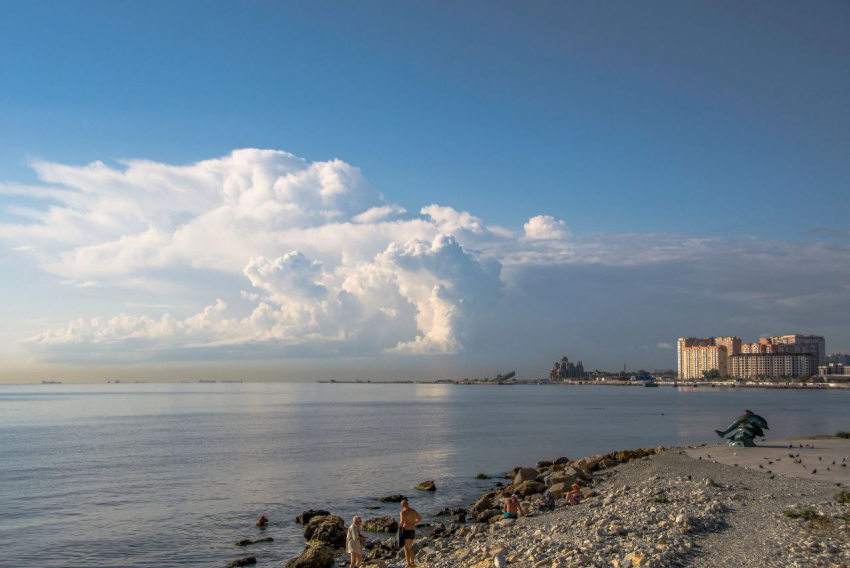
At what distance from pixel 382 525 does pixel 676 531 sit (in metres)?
13.3

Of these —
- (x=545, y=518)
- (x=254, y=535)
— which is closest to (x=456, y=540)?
(x=545, y=518)

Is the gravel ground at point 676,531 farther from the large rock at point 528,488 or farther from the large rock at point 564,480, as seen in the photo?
the large rock at point 528,488

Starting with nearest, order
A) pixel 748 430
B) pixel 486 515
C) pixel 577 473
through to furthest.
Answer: pixel 486 515 → pixel 577 473 → pixel 748 430

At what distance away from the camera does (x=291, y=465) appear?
48.1 metres

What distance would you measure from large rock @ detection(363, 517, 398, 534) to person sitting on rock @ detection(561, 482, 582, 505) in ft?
25.0

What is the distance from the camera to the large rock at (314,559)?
71.8ft

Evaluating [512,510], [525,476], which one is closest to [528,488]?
[525,476]

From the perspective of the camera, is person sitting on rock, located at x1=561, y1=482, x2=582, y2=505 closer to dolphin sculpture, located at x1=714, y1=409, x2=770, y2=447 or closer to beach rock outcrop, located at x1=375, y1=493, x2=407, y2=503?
beach rock outcrop, located at x1=375, y1=493, x2=407, y2=503

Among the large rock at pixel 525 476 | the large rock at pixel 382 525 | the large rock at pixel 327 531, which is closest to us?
the large rock at pixel 327 531

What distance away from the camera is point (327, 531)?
2553 cm

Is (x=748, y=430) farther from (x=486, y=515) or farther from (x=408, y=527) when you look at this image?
(x=408, y=527)

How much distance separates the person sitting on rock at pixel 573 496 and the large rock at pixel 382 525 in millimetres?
7619

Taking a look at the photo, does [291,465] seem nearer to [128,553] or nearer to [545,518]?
[128,553]

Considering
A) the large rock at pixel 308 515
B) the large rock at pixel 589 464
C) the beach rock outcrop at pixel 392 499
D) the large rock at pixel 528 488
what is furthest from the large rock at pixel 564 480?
the large rock at pixel 308 515
